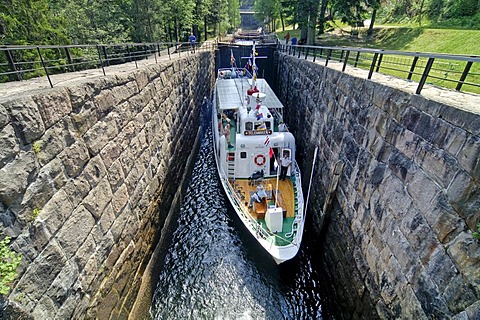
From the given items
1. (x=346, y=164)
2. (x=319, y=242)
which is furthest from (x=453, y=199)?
(x=319, y=242)

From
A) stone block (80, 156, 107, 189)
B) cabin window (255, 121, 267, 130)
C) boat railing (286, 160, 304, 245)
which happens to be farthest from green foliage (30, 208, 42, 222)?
cabin window (255, 121, 267, 130)

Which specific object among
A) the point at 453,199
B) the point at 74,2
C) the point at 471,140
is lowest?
the point at 453,199

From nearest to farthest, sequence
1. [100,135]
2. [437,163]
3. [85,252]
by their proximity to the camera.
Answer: [437,163]
[85,252]
[100,135]

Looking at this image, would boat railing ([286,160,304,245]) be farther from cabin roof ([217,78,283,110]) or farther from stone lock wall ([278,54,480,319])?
cabin roof ([217,78,283,110])

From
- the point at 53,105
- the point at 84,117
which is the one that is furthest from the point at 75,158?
the point at 53,105

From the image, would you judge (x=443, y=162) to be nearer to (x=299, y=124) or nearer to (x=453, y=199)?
(x=453, y=199)

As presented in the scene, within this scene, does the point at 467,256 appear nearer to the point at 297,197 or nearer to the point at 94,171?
the point at 297,197
